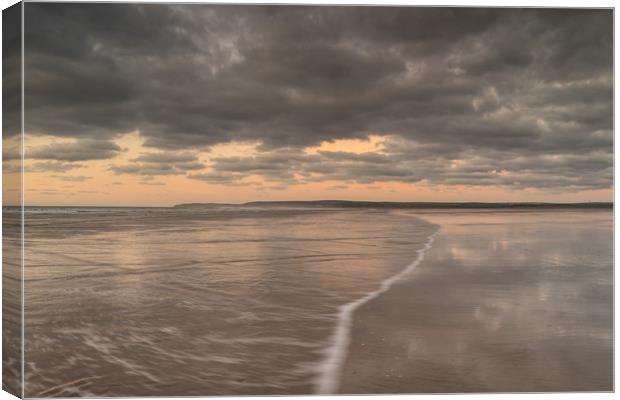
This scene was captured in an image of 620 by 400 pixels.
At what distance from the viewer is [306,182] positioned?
589 centimetres

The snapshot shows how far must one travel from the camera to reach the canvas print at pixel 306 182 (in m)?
2.84

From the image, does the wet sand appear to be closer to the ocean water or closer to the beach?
the beach

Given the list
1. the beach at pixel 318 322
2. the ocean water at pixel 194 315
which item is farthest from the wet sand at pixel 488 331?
the ocean water at pixel 194 315

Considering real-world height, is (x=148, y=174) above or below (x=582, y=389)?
above

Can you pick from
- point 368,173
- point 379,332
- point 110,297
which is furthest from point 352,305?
point 368,173

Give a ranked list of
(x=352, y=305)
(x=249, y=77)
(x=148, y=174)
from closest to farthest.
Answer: (x=352, y=305)
(x=249, y=77)
(x=148, y=174)

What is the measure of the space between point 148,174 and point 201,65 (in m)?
1.61

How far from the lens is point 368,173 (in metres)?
5.59

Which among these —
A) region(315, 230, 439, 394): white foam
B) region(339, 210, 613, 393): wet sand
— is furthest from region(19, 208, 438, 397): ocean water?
region(339, 210, 613, 393): wet sand

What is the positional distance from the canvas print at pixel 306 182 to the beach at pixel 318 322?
0.02m

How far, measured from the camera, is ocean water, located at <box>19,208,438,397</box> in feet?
9.07

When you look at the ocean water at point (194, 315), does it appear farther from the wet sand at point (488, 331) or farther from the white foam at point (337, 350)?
the wet sand at point (488, 331)

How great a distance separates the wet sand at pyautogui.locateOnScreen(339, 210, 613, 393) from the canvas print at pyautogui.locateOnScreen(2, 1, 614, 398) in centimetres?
2

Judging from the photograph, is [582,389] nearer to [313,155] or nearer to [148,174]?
[313,155]
